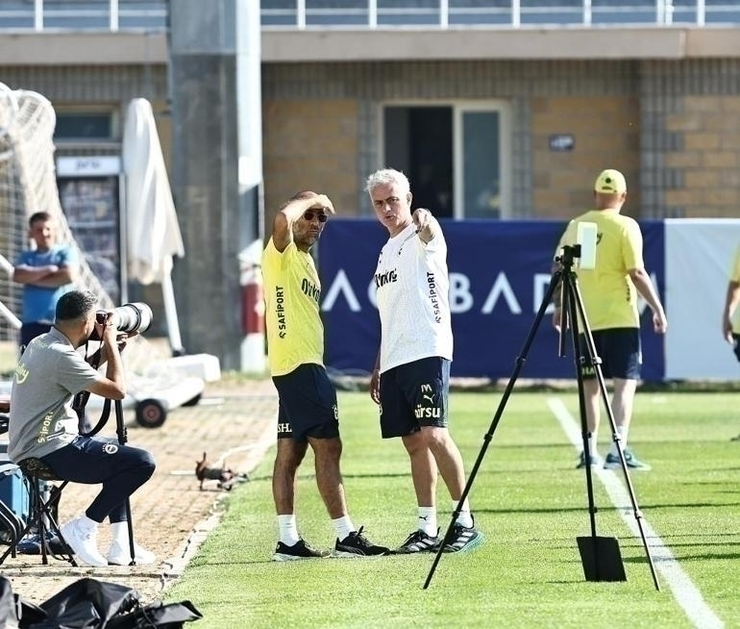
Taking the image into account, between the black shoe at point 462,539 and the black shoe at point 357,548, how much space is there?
33 centimetres

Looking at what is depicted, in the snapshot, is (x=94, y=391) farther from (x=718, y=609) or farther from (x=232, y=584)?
(x=718, y=609)

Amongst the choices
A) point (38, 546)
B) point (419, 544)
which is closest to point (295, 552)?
point (419, 544)

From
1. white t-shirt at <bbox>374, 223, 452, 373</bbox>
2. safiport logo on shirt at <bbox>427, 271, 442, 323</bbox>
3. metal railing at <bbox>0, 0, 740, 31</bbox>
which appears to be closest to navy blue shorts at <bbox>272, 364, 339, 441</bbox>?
white t-shirt at <bbox>374, 223, 452, 373</bbox>

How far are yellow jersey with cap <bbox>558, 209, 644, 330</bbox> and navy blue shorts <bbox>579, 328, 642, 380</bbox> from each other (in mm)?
53

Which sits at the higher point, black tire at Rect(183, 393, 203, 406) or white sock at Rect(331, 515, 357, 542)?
white sock at Rect(331, 515, 357, 542)

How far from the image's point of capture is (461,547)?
9211 mm

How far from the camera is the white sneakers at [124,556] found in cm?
927

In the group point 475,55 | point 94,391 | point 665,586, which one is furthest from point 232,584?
point 475,55

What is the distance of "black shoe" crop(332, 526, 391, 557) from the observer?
9.23 meters

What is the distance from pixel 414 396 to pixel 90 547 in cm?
179

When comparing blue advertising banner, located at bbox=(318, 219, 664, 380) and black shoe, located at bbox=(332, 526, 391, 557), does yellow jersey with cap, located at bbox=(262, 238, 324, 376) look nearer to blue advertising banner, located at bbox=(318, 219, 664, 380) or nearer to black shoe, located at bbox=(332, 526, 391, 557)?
black shoe, located at bbox=(332, 526, 391, 557)

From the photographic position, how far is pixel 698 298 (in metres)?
19.4

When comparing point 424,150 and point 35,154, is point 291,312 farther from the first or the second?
point 424,150

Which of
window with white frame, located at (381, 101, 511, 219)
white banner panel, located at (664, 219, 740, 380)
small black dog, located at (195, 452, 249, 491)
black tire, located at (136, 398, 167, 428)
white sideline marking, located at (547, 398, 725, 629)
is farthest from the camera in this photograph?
window with white frame, located at (381, 101, 511, 219)
